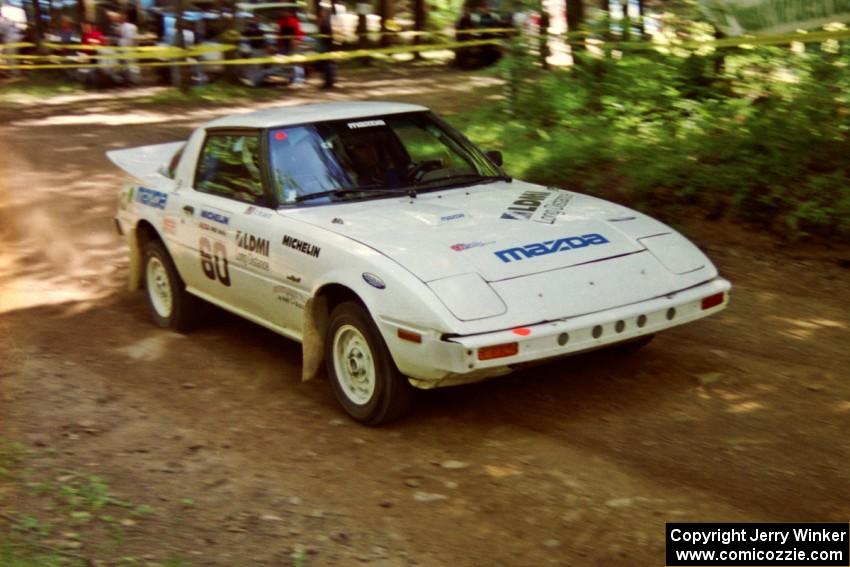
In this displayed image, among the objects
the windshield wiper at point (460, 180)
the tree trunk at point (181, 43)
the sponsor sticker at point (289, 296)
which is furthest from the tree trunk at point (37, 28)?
the sponsor sticker at point (289, 296)

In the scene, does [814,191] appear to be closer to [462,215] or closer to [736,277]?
[736,277]

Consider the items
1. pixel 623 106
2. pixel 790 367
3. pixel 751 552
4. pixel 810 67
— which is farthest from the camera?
pixel 623 106

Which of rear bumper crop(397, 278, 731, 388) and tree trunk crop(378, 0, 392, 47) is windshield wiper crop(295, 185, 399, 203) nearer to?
rear bumper crop(397, 278, 731, 388)

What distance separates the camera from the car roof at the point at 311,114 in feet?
22.2

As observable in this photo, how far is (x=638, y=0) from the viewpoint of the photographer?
44.9 ft

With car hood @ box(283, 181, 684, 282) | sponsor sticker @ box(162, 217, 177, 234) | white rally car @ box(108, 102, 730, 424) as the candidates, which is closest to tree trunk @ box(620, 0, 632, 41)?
white rally car @ box(108, 102, 730, 424)

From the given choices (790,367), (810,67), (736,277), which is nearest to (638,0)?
(810,67)

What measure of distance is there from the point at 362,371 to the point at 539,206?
1.50 m

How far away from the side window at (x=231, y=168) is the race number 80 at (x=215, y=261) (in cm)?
34

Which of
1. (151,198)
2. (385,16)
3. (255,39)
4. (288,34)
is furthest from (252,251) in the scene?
(385,16)

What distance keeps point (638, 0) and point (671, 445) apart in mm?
9710

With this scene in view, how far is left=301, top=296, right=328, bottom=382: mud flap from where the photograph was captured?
595 centimetres

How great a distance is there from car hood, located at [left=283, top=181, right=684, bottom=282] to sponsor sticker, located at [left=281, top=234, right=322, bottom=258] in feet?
0.49

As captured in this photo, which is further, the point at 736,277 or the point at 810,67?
the point at 810,67
